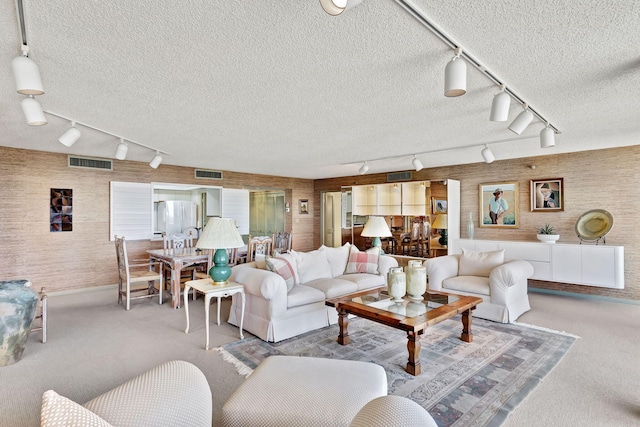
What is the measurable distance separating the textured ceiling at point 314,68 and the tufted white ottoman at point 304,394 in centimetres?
194

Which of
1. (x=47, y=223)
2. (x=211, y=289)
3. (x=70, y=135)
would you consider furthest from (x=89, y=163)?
(x=211, y=289)

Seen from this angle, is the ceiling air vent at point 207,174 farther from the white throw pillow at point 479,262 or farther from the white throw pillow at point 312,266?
the white throw pillow at point 479,262

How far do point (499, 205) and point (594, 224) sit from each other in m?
1.48

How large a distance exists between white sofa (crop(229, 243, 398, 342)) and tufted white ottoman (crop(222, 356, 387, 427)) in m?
1.51

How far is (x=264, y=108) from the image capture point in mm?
3244

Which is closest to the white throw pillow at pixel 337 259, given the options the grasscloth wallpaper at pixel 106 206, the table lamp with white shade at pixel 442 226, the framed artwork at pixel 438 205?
the table lamp with white shade at pixel 442 226

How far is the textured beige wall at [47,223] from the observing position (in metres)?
5.21

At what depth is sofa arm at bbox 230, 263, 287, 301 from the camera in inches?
134

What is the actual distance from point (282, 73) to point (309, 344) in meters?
2.58

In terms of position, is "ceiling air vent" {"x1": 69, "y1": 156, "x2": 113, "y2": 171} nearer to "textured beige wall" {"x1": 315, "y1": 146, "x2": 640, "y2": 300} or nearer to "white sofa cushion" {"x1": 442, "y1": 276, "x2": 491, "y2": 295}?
"white sofa cushion" {"x1": 442, "y1": 276, "x2": 491, "y2": 295}

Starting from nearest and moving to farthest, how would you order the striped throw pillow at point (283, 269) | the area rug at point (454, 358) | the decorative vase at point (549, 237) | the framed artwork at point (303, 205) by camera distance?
the area rug at point (454, 358), the striped throw pillow at point (283, 269), the decorative vase at point (549, 237), the framed artwork at point (303, 205)

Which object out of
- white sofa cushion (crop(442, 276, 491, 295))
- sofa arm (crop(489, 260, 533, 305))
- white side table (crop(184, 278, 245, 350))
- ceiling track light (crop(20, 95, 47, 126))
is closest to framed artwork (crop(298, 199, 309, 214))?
white sofa cushion (crop(442, 276, 491, 295))

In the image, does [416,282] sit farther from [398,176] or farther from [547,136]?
[398,176]

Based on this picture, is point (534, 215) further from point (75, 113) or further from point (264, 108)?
point (75, 113)
